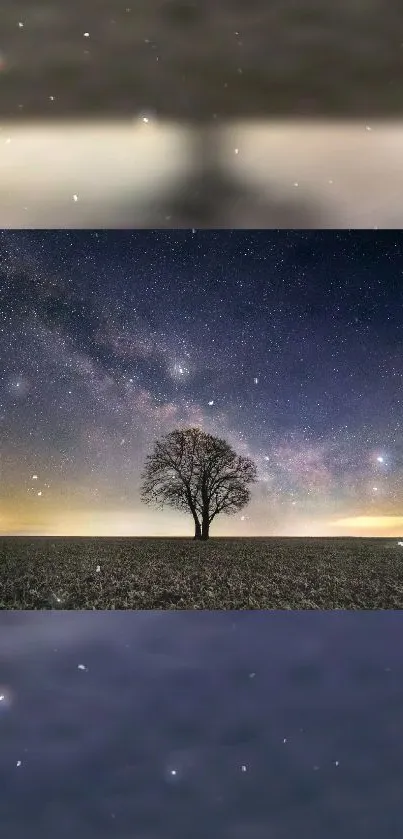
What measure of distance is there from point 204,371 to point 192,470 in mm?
869

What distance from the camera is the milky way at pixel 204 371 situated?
6465mm

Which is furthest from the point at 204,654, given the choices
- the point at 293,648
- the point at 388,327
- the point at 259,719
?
the point at 388,327

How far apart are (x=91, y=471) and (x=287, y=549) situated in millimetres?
1751

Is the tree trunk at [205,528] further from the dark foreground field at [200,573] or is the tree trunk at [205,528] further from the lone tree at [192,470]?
the dark foreground field at [200,573]

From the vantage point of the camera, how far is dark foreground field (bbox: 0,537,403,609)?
17.6ft
